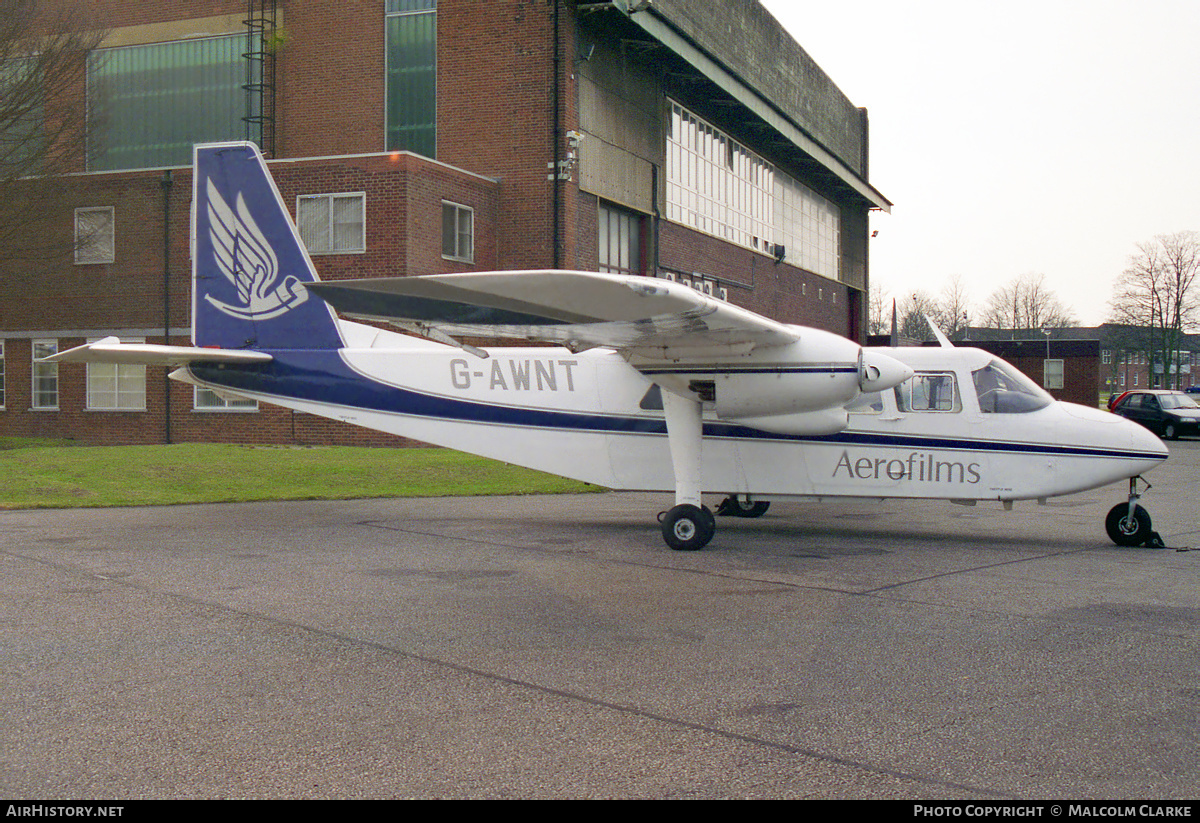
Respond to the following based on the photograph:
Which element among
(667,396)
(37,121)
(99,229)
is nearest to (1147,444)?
(667,396)

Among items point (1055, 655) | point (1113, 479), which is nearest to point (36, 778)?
point (1055, 655)

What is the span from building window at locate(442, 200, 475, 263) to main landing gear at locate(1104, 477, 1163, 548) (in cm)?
1601

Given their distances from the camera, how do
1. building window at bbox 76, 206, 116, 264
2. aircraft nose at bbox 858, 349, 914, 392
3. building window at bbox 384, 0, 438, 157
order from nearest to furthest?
1. aircraft nose at bbox 858, 349, 914, 392
2. building window at bbox 76, 206, 116, 264
3. building window at bbox 384, 0, 438, 157

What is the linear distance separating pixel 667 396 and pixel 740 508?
3.04 m

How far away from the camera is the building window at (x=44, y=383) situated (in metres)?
26.3

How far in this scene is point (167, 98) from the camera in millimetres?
28453

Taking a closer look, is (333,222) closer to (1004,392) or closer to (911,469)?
(911,469)

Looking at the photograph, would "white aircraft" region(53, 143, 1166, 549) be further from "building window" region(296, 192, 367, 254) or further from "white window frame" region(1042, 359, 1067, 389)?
"white window frame" region(1042, 359, 1067, 389)

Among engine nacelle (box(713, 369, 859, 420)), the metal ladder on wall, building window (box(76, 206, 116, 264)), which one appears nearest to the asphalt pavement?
engine nacelle (box(713, 369, 859, 420))

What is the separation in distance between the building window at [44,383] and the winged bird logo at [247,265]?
53.6 feet

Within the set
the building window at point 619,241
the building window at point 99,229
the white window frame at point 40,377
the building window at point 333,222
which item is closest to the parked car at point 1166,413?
the building window at point 619,241

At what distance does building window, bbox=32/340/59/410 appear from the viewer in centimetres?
2628
